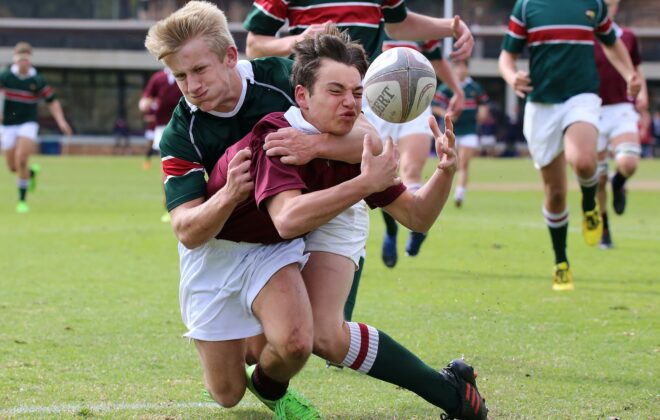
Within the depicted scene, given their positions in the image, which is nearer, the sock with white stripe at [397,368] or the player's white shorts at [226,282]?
the sock with white stripe at [397,368]

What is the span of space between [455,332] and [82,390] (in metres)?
2.46

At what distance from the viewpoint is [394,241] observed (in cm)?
905

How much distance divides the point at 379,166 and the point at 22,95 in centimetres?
1510

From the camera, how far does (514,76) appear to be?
27.7ft

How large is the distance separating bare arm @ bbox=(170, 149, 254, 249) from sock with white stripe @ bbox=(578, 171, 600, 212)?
477cm

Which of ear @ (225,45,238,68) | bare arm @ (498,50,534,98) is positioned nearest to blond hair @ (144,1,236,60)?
ear @ (225,45,238,68)

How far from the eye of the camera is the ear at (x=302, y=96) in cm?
437

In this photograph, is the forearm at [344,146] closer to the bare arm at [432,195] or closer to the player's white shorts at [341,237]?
the bare arm at [432,195]

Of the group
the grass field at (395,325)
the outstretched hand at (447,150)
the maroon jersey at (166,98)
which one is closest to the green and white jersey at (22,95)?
the maroon jersey at (166,98)

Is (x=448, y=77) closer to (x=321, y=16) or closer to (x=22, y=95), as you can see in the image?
(x=321, y=16)

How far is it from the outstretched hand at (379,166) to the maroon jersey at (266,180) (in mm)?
299

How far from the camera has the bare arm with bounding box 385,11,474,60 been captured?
6.41m

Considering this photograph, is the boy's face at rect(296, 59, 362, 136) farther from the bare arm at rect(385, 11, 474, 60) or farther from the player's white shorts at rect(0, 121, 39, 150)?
the player's white shorts at rect(0, 121, 39, 150)

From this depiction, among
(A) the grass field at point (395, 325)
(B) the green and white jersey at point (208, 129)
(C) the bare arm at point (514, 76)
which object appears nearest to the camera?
(B) the green and white jersey at point (208, 129)
